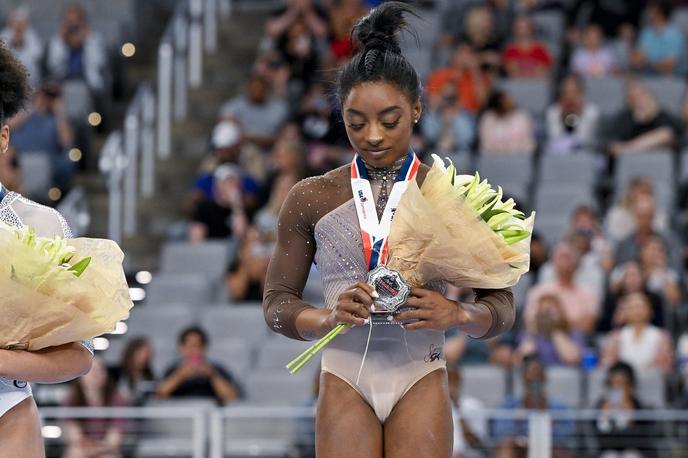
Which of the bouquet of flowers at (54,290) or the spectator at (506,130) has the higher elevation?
the spectator at (506,130)

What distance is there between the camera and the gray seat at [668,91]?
10.6 metres

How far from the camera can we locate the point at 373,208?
390 cm

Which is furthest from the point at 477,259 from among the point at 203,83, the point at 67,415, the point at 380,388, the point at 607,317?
the point at 203,83

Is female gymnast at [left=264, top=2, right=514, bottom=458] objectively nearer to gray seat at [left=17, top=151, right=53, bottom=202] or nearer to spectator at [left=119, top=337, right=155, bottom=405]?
spectator at [left=119, top=337, right=155, bottom=405]

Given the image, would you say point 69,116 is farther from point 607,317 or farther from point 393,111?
point 393,111

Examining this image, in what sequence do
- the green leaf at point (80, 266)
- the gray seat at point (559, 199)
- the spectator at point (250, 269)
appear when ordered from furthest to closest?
the gray seat at point (559, 199)
the spectator at point (250, 269)
the green leaf at point (80, 266)

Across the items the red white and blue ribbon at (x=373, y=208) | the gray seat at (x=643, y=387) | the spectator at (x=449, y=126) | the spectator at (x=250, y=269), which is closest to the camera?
the red white and blue ribbon at (x=373, y=208)

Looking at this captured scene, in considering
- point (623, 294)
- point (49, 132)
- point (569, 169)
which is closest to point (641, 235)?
point (623, 294)

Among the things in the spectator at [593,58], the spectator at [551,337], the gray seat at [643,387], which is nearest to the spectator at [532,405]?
the gray seat at [643,387]

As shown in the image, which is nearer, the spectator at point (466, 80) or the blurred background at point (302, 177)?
the blurred background at point (302, 177)

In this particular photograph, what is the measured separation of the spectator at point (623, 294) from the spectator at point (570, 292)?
0.30 ft

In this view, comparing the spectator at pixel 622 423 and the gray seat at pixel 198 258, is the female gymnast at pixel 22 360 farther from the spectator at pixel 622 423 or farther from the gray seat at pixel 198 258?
the gray seat at pixel 198 258

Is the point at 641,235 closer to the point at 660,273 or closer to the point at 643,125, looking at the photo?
the point at 660,273

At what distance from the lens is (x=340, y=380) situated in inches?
151
